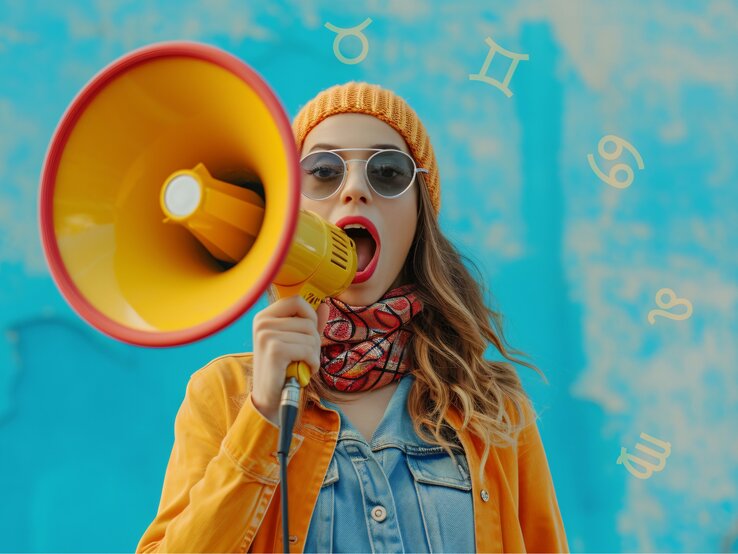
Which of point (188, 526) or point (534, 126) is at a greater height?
point (534, 126)

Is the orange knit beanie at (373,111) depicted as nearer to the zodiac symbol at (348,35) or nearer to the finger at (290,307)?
the finger at (290,307)

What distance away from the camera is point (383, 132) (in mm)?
2230

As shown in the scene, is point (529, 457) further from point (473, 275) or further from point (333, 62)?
point (333, 62)

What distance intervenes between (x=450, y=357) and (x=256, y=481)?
0.69m

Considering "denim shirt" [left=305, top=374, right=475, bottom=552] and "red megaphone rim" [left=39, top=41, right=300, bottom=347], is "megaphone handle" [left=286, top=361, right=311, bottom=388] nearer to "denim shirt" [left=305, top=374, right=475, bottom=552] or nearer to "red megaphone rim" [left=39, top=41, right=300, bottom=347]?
"red megaphone rim" [left=39, top=41, right=300, bottom=347]

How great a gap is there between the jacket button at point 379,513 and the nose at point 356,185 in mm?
733

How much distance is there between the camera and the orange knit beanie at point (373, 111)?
225cm

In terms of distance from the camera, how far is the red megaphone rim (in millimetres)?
1403

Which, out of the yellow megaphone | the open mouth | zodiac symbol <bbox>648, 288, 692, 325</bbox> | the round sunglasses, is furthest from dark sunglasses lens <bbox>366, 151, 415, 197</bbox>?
zodiac symbol <bbox>648, 288, 692, 325</bbox>

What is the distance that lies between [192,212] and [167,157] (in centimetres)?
20

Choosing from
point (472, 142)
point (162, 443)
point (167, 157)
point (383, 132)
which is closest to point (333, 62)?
point (472, 142)

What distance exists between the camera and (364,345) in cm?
206

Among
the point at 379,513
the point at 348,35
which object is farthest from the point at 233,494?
the point at 348,35

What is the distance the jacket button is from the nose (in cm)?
73
